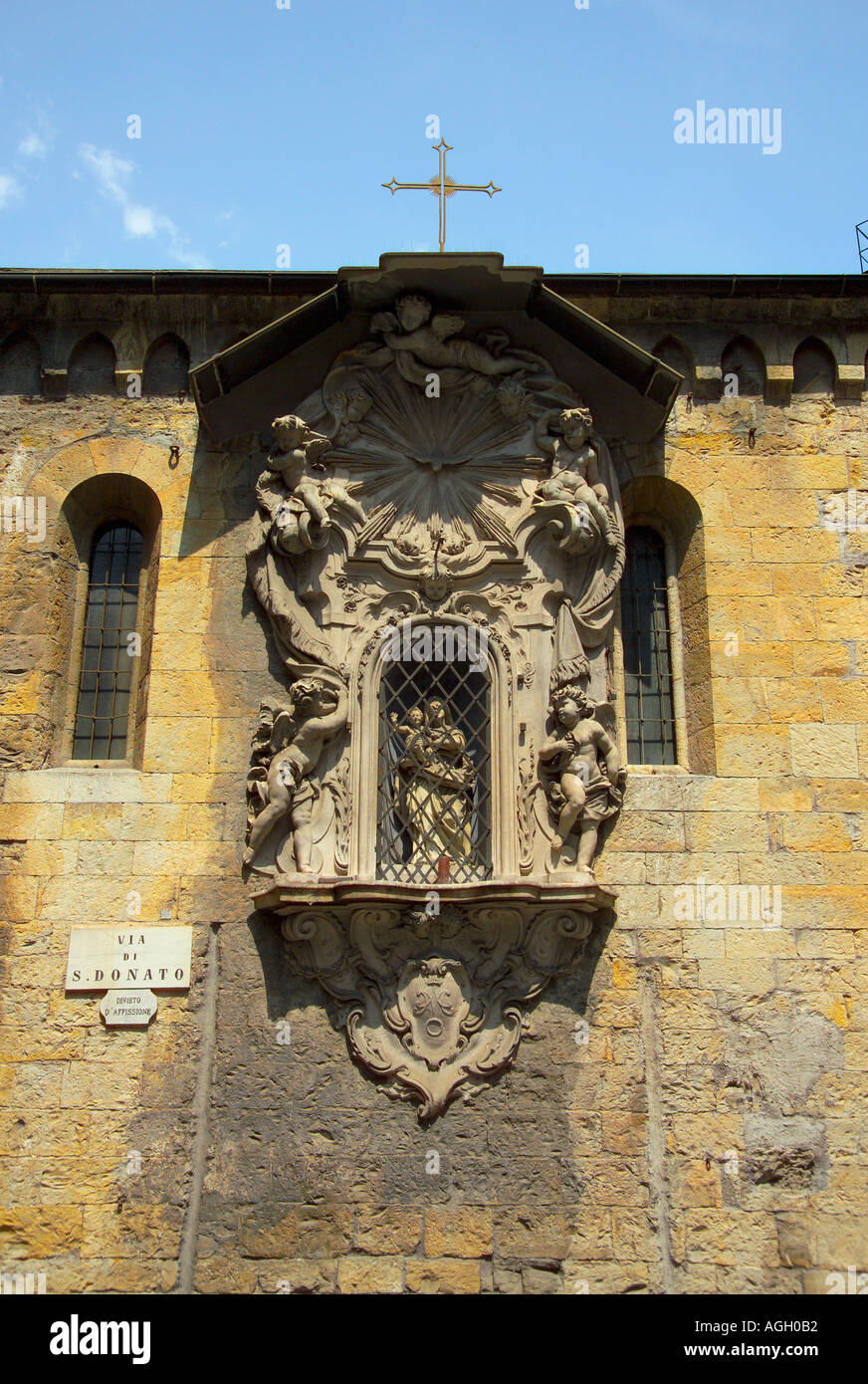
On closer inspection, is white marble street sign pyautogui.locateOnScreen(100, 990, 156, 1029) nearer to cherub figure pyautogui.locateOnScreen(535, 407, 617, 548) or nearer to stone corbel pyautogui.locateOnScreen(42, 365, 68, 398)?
cherub figure pyautogui.locateOnScreen(535, 407, 617, 548)

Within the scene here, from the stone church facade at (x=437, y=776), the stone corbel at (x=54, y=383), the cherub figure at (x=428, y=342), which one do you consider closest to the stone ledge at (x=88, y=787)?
the stone church facade at (x=437, y=776)

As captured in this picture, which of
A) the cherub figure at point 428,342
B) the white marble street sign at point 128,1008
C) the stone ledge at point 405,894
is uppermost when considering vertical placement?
the cherub figure at point 428,342

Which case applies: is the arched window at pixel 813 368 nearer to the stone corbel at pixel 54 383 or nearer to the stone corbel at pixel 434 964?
the stone corbel at pixel 434 964

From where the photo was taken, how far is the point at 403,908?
7750 millimetres

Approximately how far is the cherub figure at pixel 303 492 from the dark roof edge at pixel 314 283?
3.56 feet

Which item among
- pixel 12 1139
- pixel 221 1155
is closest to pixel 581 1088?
pixel 221 1155

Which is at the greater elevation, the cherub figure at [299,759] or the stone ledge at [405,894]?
the cherub figure at [299,759]

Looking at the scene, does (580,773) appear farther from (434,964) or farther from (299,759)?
(299,759)

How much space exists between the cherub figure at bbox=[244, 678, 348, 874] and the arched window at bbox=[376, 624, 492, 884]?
1.30 feet

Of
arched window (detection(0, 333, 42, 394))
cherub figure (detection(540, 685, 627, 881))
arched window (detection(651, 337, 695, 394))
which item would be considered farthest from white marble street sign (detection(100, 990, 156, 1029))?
arched window (detection(651, 337, 695, 394))

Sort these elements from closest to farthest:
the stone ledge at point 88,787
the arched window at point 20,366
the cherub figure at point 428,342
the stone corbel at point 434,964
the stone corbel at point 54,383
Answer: the stone corbel at point 434,964 → the stone ledge at point 88,787 → the cherub figure at point 428,342 → the stone corbel at point 54,383 → the arched window at point 20,366

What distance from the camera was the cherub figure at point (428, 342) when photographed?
29.3ft

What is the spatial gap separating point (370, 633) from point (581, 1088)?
3.10 metres
